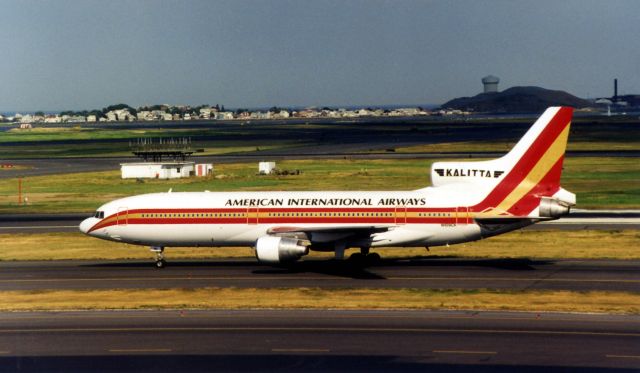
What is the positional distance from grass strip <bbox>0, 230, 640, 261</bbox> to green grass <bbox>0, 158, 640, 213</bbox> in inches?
817

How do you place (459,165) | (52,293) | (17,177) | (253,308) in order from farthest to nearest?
(17,177), (459,165), (52,293), (253,308)

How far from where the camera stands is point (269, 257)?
52.2 metres

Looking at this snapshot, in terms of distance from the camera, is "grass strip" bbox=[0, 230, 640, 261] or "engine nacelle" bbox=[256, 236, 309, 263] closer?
"engine nacelle" bbox=[256, 236, 309, 263]

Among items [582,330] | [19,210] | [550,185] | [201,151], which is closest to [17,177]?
[19,210]

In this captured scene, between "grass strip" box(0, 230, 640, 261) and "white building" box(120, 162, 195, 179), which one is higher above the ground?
"white building" box(120, 162, 195, 179)

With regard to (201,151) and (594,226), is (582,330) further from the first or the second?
(201,151)

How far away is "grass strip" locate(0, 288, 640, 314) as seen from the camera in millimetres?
43281

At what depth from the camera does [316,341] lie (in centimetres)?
3650

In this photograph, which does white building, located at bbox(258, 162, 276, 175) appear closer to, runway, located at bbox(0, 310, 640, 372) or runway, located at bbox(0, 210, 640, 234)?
runway, located at bbox(0, 210, 640, 234)

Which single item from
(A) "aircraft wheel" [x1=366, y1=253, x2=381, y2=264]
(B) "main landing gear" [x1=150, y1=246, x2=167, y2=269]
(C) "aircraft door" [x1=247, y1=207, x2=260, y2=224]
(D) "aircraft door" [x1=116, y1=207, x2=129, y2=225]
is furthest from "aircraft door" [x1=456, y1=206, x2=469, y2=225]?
(D) "aircraft door" [x1=116, y1=207, x2=129, y2=225]

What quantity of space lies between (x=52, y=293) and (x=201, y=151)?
448 feet

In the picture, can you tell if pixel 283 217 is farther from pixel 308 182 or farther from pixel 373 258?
pixel 308 182

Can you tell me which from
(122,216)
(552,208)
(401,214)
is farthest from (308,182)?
(552,208)

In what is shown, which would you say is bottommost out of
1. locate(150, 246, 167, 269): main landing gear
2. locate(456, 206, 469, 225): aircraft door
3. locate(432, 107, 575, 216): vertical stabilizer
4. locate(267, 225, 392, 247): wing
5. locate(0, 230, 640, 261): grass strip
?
locate(0, 230, 640, 261): grass strip
